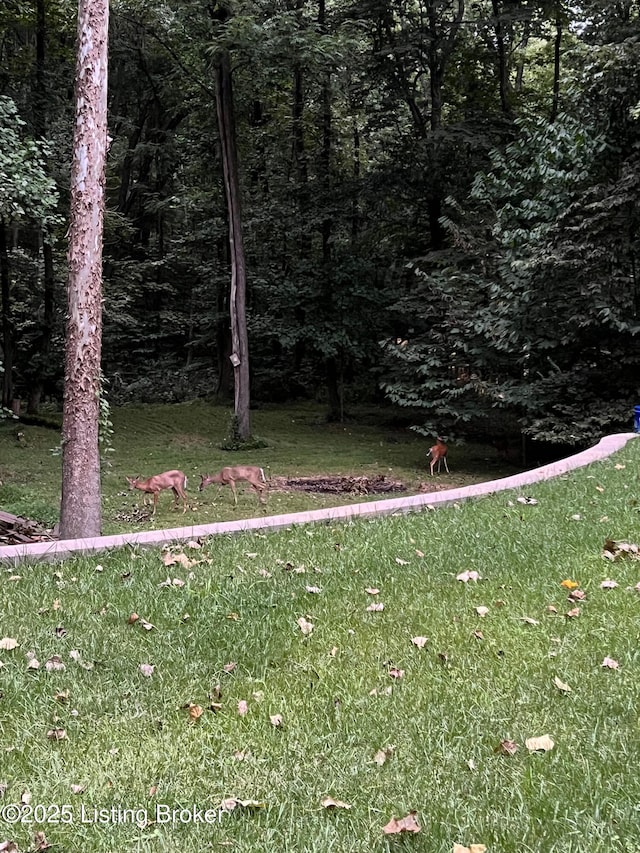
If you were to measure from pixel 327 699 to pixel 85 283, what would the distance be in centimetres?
576

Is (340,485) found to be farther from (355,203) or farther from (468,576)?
(355,203)

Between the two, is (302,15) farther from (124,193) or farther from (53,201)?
(124,193)

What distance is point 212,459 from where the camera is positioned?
16.1 metres

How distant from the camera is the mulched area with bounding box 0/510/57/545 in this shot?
745cm

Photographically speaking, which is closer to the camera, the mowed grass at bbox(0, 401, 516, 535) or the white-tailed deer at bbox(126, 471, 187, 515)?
the white-tailed deer at bbox(126, 471, 187, 515)

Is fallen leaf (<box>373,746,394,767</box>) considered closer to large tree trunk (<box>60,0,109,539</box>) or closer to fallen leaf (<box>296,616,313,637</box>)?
fallen leaf (<box>296,616,313,637</box>)

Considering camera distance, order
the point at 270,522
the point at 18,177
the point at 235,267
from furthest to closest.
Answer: the point at 235,267
the point at 18,177
the point at 270,522

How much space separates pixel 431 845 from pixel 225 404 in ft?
70.4

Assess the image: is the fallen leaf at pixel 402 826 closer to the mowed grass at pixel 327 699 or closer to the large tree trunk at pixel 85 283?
the mowed grass at pixel 327 699

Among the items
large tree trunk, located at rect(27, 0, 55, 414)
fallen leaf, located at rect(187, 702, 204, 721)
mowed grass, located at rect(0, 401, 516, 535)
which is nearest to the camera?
fallen leaf, located at rect(187, 702, 204, 721)

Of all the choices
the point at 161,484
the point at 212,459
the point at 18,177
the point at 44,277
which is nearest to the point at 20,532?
the point at 161,484

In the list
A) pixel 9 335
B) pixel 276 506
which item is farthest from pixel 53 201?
pixel 9 335

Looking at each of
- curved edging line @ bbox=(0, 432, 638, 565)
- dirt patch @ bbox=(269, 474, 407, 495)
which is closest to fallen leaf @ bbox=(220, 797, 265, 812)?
curved edging line @ bbox=(0, 432, 638, 565)

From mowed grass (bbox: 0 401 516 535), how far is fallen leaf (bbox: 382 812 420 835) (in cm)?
740
